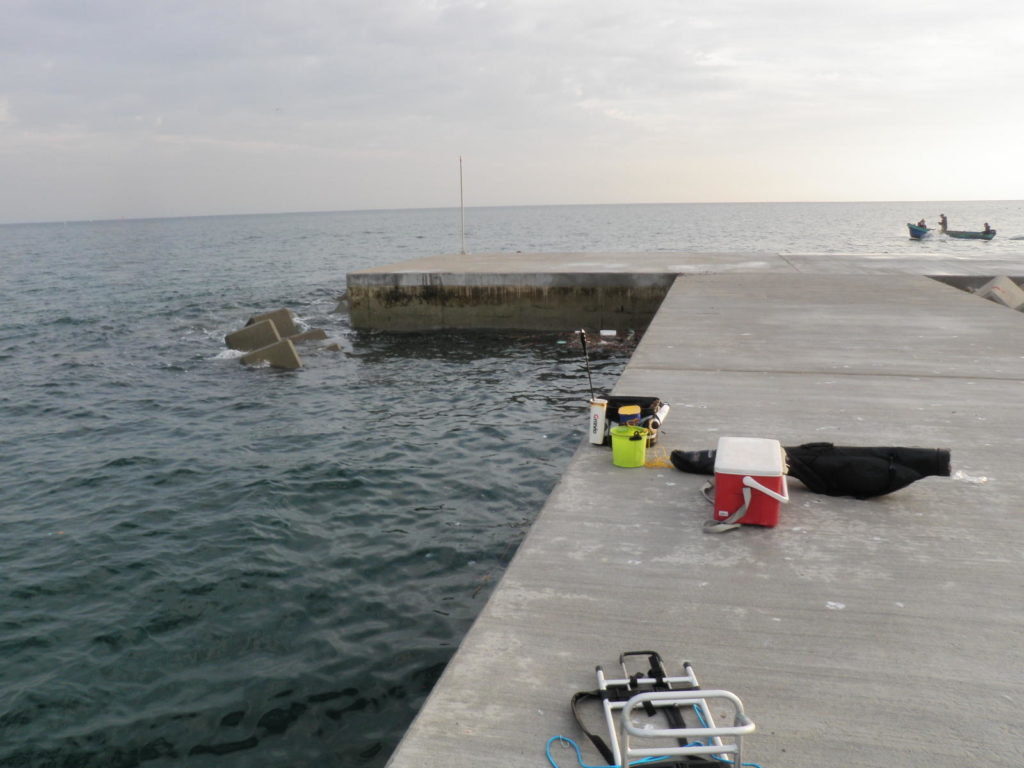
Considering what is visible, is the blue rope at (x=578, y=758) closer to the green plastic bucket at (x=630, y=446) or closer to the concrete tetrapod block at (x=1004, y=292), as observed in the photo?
the green plastic bucket at (x=630, y=446)

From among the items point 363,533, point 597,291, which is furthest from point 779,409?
point 597,291

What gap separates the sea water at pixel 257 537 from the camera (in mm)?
4922

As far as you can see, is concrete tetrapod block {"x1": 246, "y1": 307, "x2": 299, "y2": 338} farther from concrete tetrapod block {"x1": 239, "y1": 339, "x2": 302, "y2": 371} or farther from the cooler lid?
the cooler lid

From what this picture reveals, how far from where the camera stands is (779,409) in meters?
6.64

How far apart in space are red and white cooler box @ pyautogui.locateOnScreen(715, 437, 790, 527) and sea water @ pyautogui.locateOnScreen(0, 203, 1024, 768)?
2.35m

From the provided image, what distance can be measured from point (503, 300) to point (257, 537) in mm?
11978

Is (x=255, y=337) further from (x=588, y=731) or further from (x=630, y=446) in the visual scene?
(x=588, y=731)

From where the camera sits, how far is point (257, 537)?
7535 millimetres

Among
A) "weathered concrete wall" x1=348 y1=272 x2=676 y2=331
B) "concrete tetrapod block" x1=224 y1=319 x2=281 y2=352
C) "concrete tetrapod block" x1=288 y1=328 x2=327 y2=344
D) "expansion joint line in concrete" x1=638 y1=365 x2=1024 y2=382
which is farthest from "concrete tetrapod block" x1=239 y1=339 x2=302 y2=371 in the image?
"expansion joint line in concrete" x1=638 y1=365 x2=1024 y2=382

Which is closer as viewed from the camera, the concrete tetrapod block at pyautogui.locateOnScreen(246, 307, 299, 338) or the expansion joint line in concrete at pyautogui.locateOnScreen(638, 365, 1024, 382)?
the expansion joint line in concrete at pyautogui.locateOnScreen(638, 365, 1024, 382)

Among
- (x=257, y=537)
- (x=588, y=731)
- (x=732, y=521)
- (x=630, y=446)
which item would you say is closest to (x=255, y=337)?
(x=257, y=537)

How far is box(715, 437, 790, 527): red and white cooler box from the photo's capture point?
4320mm

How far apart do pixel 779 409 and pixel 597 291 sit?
11.9 m

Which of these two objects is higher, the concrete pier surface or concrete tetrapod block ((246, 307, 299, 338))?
the concrete pier surface
